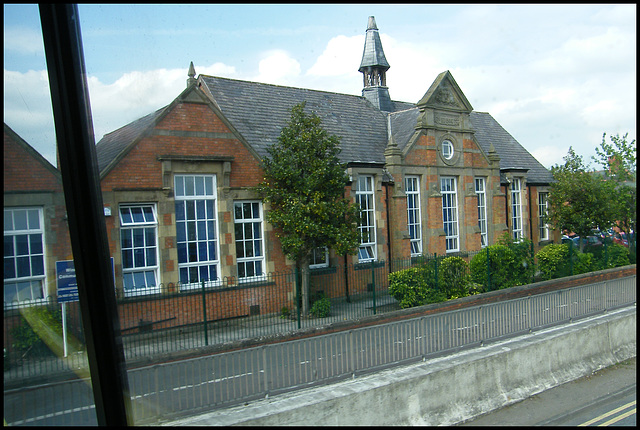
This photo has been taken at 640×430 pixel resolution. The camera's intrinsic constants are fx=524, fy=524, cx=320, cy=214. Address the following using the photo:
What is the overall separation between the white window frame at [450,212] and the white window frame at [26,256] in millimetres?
18698

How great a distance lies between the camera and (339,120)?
785 inches

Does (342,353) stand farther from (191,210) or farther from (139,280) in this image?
(191,210)

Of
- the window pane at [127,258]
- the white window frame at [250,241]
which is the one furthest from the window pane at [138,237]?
the white window frame at [250,241]

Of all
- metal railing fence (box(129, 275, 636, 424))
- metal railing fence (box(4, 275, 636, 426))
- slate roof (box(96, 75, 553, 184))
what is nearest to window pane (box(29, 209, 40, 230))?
metal railing fence (box(4, 275, 636, 426))

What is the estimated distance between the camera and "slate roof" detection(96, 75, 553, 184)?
1709cm

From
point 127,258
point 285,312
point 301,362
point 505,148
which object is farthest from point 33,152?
point 505,148

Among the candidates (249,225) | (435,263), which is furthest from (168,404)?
(435,263)

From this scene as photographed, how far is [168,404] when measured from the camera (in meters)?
5.22

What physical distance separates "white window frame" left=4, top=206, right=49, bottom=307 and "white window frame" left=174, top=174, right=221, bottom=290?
980 centimetres

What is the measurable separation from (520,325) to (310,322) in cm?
564

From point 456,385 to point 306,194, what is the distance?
8.65 meters

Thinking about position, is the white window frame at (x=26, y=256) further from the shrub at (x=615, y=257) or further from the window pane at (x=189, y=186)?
the shrub at (x=615, y=257)

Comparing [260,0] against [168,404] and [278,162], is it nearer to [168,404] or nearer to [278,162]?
[168,404]

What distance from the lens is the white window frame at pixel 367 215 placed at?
1816 centimetres
